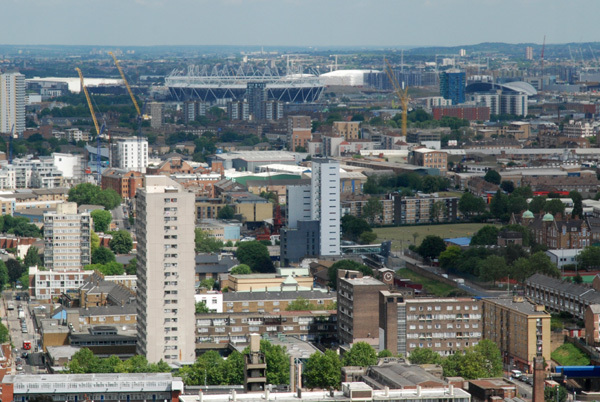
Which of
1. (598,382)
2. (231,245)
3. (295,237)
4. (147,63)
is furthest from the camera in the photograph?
(147,63)

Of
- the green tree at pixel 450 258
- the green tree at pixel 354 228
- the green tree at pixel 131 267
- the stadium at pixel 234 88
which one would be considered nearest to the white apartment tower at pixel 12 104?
the stadium at pixel 234 88

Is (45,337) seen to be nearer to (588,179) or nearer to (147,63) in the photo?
(588,179)

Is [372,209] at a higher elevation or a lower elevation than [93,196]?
lower

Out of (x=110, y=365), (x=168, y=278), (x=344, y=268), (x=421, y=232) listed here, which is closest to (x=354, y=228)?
(x=421, y=232)

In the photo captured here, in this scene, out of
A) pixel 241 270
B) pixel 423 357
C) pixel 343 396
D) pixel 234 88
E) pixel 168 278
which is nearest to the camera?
pixel 343 396

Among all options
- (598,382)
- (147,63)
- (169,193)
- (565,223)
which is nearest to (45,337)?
(169,193)

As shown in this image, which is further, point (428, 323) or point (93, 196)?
point (93, 196)

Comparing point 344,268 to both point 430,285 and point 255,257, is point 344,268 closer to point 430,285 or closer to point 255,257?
point 430,285
